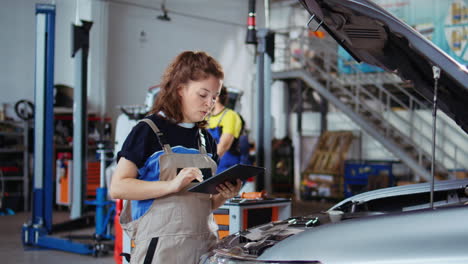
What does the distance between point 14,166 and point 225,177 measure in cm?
844

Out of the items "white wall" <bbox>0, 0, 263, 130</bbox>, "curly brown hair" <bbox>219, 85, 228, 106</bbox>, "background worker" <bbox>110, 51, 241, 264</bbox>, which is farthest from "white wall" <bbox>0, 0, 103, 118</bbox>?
"background worker" <bbox>110, 51, 241, 264</bbox>

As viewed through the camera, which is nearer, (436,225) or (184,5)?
(436,225)

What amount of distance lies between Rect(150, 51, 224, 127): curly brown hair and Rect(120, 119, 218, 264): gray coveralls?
0.08m

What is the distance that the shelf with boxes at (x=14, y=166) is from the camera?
8.92 meters

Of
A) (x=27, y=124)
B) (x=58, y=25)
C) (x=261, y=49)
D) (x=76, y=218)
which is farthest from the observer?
(x=58, y=25)

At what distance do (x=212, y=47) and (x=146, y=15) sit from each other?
2106 millimetres

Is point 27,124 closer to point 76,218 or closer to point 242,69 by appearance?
point 76,218

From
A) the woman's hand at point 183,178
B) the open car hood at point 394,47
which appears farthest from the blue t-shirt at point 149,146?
the open car hood at point 394,47

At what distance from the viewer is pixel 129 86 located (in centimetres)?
1160

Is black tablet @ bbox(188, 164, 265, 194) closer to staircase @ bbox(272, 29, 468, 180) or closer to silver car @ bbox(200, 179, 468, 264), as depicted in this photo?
silver car @ bbox(200, 179, 468, 264)

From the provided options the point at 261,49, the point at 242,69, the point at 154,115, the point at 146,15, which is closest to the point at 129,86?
the point at 146,15

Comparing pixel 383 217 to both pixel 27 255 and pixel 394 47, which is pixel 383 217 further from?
pixel 27 255

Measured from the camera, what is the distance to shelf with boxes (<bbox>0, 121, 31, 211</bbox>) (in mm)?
8922

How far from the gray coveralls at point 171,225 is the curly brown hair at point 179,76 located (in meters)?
A: 0.08
